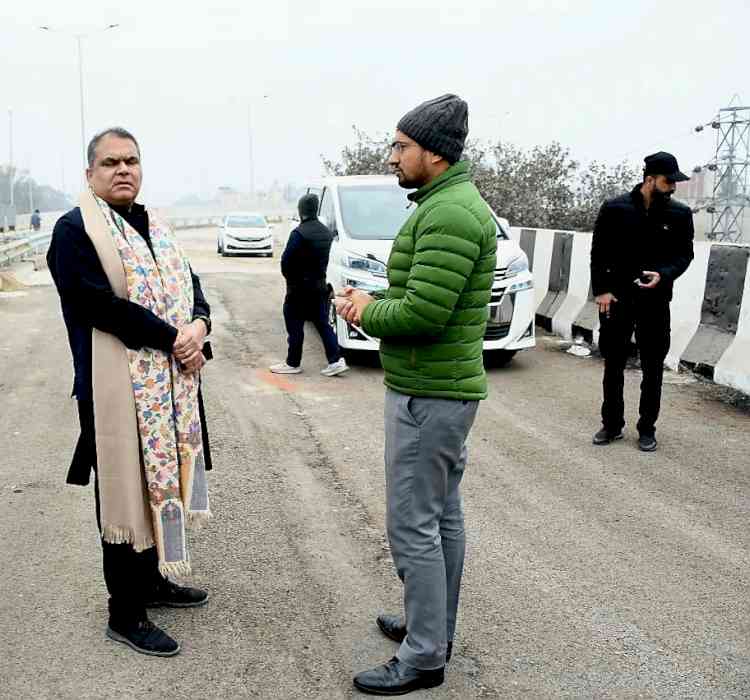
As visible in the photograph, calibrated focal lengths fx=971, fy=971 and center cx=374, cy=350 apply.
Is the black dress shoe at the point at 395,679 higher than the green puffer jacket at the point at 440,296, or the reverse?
the green puffer jacket at the point at 440,296

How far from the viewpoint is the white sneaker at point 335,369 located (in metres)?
9.48

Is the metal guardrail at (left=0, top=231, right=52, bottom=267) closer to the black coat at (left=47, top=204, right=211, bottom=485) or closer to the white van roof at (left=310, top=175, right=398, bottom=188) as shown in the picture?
the white van roof at (left=310, top=175, right=398, bottom=188)

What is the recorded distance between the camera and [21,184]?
407ft

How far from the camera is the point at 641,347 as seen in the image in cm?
709

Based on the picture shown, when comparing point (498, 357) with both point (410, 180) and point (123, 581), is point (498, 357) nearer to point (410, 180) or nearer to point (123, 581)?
point (123, 581)

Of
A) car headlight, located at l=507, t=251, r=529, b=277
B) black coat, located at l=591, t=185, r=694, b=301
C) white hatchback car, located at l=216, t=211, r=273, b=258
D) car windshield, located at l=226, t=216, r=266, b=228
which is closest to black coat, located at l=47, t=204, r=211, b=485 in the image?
black coat, located at l=591, t=185, r=694, b=301

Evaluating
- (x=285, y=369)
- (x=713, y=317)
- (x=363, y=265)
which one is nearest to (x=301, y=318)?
(x=285, y=369)

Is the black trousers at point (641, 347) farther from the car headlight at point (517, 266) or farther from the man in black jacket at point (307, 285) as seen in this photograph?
the man in black jacket at point (307, 285)

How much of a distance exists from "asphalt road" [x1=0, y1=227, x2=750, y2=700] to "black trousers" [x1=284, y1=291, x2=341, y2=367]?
1.16m

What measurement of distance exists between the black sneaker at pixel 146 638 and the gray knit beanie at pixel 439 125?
2180 mm

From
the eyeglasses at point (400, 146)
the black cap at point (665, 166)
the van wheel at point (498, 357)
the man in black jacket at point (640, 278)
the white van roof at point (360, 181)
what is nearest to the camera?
the eyeglasses at point (400, 146)

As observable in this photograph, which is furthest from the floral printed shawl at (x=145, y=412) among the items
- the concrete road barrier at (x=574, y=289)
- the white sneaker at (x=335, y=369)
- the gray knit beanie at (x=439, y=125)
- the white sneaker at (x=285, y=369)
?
the concrete road barrier at (x=574, y=289)

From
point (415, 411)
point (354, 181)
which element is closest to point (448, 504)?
point (415, 411)

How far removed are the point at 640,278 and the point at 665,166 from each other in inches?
31.5
